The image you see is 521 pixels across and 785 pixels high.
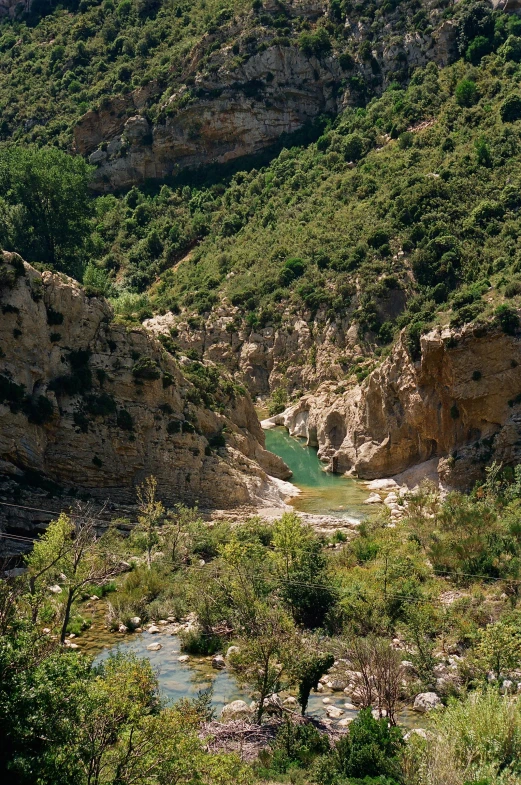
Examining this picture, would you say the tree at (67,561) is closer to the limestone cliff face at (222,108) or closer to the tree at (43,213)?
the tree at (43,213)

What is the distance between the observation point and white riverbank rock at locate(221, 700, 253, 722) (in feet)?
60.1

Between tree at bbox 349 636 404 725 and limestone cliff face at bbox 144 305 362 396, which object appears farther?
limestone cliff face at bbox 144 305 362 396

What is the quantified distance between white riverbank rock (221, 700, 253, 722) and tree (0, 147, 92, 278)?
45.9 m

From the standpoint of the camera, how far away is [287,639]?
63.9 feet

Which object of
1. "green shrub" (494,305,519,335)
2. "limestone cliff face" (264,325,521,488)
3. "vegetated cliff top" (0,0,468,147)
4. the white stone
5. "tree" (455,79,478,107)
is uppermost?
"vegetated cliff top" (0,0,468,147)

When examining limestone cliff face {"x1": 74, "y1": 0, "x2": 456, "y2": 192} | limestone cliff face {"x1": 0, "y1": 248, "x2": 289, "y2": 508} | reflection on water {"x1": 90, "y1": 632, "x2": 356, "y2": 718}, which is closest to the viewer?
reflection on water {"x1": 90, "y1": 632, "x2": 356, "y2": 718}

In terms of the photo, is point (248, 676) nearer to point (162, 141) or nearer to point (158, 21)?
point (162, 141)

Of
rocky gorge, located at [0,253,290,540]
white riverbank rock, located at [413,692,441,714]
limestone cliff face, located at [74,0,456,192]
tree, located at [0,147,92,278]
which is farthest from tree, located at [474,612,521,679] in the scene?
limestone cliff face, located at [74,0,456,192]

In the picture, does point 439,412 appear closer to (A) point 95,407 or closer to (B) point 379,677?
(A) point 95,407

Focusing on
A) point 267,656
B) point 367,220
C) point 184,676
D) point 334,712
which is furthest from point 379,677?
point 367,220

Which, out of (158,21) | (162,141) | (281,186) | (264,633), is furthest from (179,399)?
(158,21)

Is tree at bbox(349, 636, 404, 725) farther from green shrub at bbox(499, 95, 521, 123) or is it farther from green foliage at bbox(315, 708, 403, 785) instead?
green shrub at bbox(499, 95, 521, 123)

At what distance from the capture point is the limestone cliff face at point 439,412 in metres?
43.1

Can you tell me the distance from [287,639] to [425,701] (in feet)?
12.2
